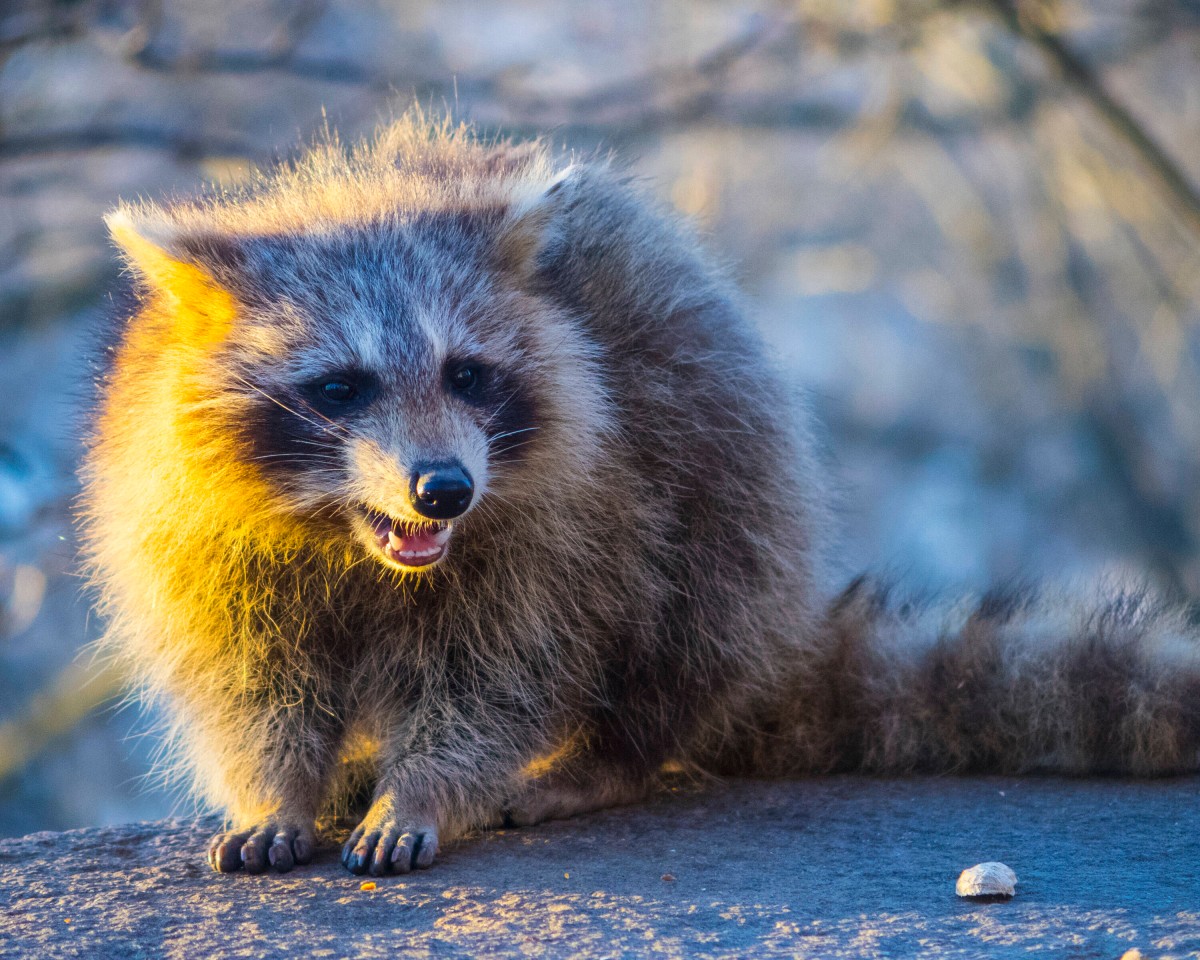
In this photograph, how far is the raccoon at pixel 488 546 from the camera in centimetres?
347

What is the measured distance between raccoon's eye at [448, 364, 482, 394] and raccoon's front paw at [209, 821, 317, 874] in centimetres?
119

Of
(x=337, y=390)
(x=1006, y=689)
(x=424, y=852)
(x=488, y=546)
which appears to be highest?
(x=337, y=390)

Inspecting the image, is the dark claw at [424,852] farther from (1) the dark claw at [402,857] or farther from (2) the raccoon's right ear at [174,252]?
(2) the raccoon's right ear at [174,252]

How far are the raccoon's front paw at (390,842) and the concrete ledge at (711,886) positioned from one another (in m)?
0.05

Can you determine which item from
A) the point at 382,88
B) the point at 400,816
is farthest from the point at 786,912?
the point at 382,88

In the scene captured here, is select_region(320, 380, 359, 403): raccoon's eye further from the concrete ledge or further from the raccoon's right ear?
the concrete ledge

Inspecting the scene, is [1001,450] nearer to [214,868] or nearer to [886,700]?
[886,700]

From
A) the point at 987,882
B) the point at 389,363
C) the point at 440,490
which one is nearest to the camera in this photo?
the point at 987,882

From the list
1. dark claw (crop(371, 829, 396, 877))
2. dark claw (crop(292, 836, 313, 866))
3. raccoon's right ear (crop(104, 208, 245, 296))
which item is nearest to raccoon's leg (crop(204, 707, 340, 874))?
dark claw (crop(292, 836, 313, 866))

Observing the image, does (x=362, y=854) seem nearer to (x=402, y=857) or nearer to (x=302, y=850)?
(x=402, y=857)

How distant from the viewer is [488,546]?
375 cm

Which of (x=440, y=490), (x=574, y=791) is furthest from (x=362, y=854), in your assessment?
(x=440, y=490)

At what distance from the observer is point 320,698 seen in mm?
3799

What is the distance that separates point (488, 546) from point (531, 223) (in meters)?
0.85
